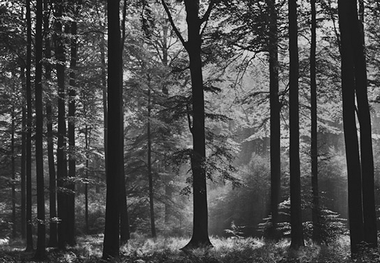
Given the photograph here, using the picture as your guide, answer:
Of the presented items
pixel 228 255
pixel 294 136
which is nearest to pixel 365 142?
pixel 294 136

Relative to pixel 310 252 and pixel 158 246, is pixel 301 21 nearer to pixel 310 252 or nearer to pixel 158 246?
pixel 310 252

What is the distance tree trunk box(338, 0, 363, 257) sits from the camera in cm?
1101

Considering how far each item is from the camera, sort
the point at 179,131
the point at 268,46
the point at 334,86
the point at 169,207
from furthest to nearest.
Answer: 1. the point at 169,207
2. the point at 179,131
3. the point at 334,86
4. the point at 268,46

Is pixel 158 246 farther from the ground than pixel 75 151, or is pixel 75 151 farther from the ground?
pixel 75 151

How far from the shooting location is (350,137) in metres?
11.2

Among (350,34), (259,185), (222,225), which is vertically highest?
(350,34)

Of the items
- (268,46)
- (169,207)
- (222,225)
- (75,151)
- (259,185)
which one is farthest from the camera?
(222,225)

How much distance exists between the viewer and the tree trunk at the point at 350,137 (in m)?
11.0

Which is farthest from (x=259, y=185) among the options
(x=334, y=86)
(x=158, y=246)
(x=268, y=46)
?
(x=268, y=46)

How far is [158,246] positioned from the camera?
56.5ft

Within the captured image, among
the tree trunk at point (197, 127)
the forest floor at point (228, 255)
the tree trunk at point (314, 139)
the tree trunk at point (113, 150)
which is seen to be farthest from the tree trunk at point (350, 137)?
the tree trunk at point (113, 150)

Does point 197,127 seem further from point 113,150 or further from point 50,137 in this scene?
point 50,137

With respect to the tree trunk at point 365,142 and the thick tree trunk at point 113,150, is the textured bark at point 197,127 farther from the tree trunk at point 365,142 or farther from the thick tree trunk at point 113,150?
the tree trunk at point 365,142

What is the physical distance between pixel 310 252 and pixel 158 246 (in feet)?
20.4
